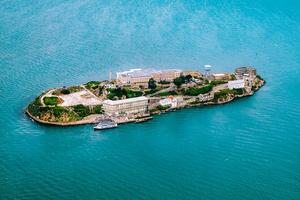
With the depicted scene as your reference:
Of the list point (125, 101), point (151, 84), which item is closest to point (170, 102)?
point (151, 84)

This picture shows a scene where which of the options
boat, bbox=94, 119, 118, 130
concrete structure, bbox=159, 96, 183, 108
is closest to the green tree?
concrete structure, bbox=159, 96, 183, 108

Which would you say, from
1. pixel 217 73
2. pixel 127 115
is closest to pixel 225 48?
pixel 217 73

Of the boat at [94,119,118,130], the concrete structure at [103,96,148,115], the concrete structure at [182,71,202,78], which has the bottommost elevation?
the boat at [94,119,118,130]

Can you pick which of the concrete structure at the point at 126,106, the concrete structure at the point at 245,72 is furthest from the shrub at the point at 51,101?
the concrete structure at the point at 245,72

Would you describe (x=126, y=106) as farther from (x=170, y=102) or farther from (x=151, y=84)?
(x=151, y=84)

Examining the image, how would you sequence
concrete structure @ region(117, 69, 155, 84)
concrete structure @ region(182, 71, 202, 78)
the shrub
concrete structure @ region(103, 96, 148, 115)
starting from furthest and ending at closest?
1. concrete structure @ region(182, 71, 202, 78)
2. concrete structure @ region(117, 69, 155, 84)
3. the shrub
4. concrete structure @ region(103, 96, 148, 115)

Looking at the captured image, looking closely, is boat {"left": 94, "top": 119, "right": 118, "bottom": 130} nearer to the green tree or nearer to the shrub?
the shrub

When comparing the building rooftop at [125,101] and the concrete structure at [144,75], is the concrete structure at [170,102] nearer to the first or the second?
the building rooftop at [125,101]
